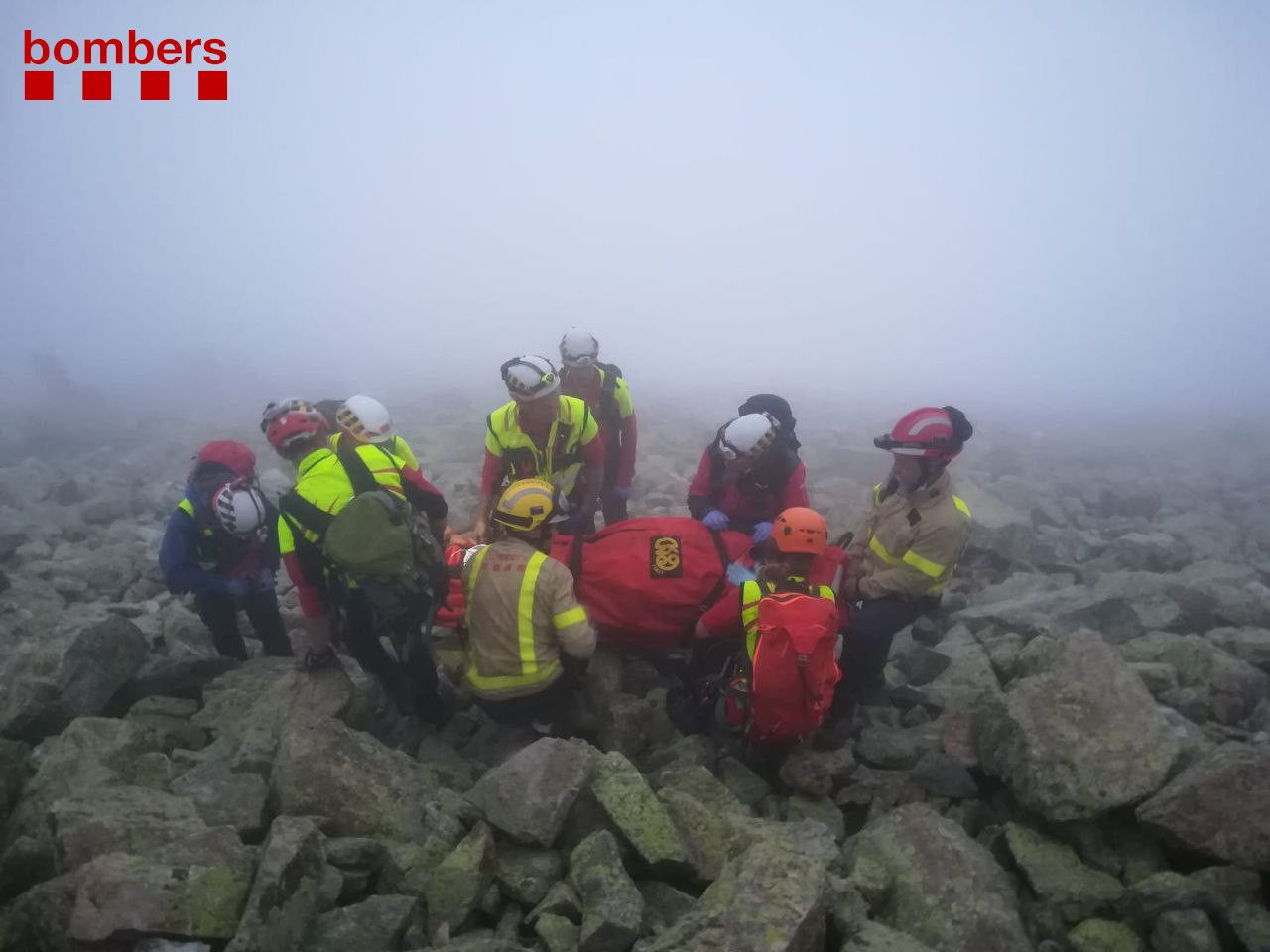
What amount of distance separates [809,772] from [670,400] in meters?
31.0

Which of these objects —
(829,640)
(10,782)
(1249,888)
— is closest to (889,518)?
(829,640)

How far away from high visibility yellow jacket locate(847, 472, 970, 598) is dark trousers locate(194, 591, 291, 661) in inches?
235

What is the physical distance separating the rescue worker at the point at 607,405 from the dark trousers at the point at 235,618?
3.76 m

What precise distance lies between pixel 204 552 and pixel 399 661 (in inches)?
91.8

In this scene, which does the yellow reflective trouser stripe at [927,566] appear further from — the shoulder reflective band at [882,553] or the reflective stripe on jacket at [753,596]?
the reflective stripe on jacket at [753,596]

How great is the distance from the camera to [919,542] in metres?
5.26

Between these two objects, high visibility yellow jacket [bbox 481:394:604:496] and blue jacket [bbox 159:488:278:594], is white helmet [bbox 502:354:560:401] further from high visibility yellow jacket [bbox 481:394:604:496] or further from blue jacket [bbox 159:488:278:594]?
blue jacket [bbox 159:488:278:594]

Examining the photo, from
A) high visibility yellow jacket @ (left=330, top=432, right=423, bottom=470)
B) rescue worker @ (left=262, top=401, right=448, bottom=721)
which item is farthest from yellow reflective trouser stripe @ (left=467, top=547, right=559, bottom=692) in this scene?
high visibility yellow jacket @ (left=330, top=432, right=423, bottom=470)

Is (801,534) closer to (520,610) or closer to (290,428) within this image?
(520,610)

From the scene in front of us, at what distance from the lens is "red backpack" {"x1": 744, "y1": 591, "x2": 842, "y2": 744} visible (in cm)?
432

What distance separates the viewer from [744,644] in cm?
476

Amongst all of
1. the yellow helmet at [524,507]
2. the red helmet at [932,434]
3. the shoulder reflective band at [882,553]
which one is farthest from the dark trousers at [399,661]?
the red helmet at [932,434]

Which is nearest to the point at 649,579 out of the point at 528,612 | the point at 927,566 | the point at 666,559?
the point at 666,559

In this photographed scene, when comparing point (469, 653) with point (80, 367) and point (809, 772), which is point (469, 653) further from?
point (80, 367)
